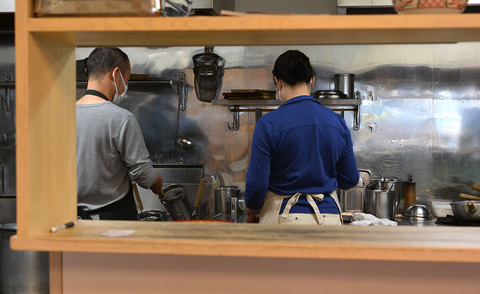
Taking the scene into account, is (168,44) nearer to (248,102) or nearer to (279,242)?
(279,242)

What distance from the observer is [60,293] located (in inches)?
53.7

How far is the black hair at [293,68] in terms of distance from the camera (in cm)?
227

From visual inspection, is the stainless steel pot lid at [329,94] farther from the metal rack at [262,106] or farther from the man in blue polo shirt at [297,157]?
the man in blue polo shirt at [297,157]

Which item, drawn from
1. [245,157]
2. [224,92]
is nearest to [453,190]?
[245,157]

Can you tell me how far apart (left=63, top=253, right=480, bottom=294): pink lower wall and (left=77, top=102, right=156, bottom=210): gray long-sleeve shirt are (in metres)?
1.15

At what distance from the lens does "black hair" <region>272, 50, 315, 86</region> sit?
7.45ft

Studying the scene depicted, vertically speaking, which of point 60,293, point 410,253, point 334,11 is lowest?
point 60,293

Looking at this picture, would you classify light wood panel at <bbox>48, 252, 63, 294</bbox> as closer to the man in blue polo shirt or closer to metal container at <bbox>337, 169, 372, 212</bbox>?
the man in blue polo shirt

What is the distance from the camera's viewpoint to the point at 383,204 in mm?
3439

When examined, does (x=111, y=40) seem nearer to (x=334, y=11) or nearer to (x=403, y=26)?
(x=403, y=26)

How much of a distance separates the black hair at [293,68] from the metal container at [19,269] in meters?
1.29

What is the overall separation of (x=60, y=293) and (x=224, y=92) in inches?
105

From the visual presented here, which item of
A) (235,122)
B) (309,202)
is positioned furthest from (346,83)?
(309,202)

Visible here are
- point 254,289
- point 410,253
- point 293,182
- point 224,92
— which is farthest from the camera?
point 224,92
